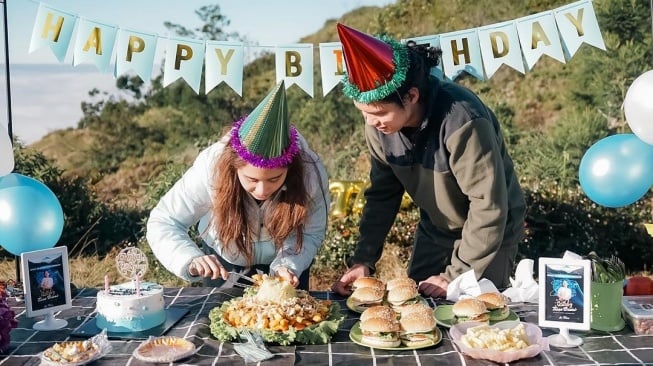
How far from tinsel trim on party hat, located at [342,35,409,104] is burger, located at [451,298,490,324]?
30.0 inches

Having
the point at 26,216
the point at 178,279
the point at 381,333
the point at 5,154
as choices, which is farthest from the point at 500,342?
the point at 178,279

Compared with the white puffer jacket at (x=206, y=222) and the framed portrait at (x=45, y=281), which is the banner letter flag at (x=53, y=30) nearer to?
the white puffer jacket at (x=206, y=222)

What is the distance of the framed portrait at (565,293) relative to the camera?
2.13m

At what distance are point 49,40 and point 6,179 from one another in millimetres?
802

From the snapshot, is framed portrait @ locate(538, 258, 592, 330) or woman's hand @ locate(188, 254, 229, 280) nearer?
framed portrait @ locate(538, 258, 592, 330)

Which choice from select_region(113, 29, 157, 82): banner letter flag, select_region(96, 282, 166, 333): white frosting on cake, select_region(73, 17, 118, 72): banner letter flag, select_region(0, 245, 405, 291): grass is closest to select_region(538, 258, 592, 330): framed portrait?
select_region(96, 282, 166, 333): white frosting on cake

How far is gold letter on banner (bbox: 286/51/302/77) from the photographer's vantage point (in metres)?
3.65

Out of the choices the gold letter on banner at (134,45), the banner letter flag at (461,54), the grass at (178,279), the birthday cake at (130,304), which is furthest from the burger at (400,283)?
the grass at (178,279)

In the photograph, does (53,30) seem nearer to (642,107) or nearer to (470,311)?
(470,311)

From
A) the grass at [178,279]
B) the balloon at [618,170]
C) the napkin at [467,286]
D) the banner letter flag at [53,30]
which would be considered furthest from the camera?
the grass at [178,279]

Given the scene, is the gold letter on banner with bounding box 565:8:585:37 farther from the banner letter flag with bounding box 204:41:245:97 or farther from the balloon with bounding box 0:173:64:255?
the balloon with bounding box 0:173:64:255

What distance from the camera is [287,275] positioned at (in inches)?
101

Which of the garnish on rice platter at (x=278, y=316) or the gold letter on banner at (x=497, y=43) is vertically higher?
the gold letter on banner at (x=497, y=43)

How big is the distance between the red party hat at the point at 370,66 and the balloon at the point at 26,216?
54.5 inches
